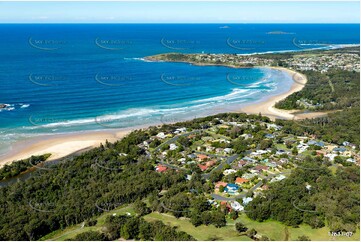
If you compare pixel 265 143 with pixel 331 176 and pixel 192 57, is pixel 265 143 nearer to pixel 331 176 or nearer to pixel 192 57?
pixel 331 176

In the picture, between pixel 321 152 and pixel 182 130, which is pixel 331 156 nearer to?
pixel 321 152

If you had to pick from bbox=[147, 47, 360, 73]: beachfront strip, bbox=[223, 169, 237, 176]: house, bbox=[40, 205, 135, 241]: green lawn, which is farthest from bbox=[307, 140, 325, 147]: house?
bbox=[147, 47, 360, 73]: beachfront strip

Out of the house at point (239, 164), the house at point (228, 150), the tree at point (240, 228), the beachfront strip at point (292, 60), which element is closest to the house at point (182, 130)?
the house at point (228, 150)

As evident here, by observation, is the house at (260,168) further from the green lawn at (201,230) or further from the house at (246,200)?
the green lawn at (201,230)

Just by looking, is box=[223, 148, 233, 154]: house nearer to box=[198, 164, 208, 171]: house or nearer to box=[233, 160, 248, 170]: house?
box=[233, 160, 248, 170]: house

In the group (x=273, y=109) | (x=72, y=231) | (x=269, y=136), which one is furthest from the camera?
(x=273, y=109)

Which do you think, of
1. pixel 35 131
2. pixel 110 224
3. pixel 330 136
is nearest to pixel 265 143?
pixel 330 136

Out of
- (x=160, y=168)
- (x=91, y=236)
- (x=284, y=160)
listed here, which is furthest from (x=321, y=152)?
(x=91, y=236)
